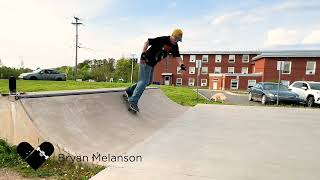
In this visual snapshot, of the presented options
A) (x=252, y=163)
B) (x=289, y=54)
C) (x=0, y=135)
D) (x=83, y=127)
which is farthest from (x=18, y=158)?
(x=289, y=54)

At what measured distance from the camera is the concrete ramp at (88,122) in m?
4.15

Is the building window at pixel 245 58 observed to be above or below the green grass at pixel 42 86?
above

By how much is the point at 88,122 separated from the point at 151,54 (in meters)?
2.17

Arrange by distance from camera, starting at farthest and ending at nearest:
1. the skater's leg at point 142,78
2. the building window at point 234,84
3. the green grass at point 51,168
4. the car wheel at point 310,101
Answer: the building window at point 234,84
the car wheel at point 310,101
the skater's leg at point 142,78
the green grass at point 51,168

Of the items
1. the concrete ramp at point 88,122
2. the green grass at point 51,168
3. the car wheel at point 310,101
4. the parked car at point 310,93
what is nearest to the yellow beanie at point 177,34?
the concrete ramp at point 88,122

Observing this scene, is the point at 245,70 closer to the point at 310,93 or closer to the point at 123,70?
the point at 123,70

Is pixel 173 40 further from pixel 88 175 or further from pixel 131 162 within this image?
pixel 88 175

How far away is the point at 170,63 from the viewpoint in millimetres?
64812

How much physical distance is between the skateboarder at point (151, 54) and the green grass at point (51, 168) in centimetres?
291

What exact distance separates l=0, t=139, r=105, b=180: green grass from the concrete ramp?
24 centimetres

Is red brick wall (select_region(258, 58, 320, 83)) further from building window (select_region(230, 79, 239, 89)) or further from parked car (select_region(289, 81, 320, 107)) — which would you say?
parked car (select_region(289, 81, 320, 107))

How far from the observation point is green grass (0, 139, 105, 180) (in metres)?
3.46

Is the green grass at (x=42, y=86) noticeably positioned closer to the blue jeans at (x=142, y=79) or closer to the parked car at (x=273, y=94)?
the blue jeans at (x=142, y=79)

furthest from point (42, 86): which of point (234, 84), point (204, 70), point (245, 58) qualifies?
point (245, 58)
